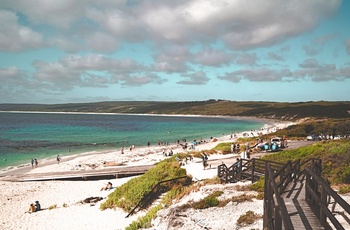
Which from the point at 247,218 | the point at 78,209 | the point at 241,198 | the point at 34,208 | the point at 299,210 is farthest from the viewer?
the point at 34,208

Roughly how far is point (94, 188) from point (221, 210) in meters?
17.5

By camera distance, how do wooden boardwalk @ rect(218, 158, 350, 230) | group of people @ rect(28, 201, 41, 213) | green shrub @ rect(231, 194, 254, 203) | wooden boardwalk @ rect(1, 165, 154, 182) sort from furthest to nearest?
wooden boardwalk @ rect(1, 165, 154, 182) → group of people @ rect(28, 201, 41, 213) → green shrub @ rect(231, 194, 254, 203) → wooden boardwalk @ rect(218, 158, 350, 230)

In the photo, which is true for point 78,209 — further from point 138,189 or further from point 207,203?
point 207,203

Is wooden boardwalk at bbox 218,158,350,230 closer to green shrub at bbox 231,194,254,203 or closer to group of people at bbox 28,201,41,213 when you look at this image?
green shrub at bbox 231,194,254,203

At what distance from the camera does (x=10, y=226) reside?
16.4 metres

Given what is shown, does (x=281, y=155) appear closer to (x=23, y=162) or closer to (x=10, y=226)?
(x=10, y=226)

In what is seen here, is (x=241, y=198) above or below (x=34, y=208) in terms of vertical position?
above

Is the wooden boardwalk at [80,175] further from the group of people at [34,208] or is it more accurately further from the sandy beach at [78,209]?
the group of people at [34,208]

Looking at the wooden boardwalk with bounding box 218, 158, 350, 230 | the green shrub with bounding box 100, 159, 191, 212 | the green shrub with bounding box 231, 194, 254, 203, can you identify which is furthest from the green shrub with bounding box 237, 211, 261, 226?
the green shrub with bounding box 100, 159, 191, 212

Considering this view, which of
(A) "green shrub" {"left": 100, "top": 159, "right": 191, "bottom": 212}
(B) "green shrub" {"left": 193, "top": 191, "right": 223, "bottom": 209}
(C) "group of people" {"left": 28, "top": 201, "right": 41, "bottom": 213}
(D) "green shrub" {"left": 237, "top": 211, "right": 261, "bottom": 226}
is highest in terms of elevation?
(D) "green shrub" {"left": 237, "top": 211, "right": 261, "bottom": 226}

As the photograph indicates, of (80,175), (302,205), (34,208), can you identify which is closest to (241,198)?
(302,205)

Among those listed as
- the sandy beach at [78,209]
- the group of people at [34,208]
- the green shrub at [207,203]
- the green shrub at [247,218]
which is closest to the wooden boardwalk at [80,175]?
the sandy beach at [78,209]

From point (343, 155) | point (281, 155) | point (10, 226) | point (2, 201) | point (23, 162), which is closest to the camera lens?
point (343, 155)

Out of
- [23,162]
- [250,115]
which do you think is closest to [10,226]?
[23,162]
